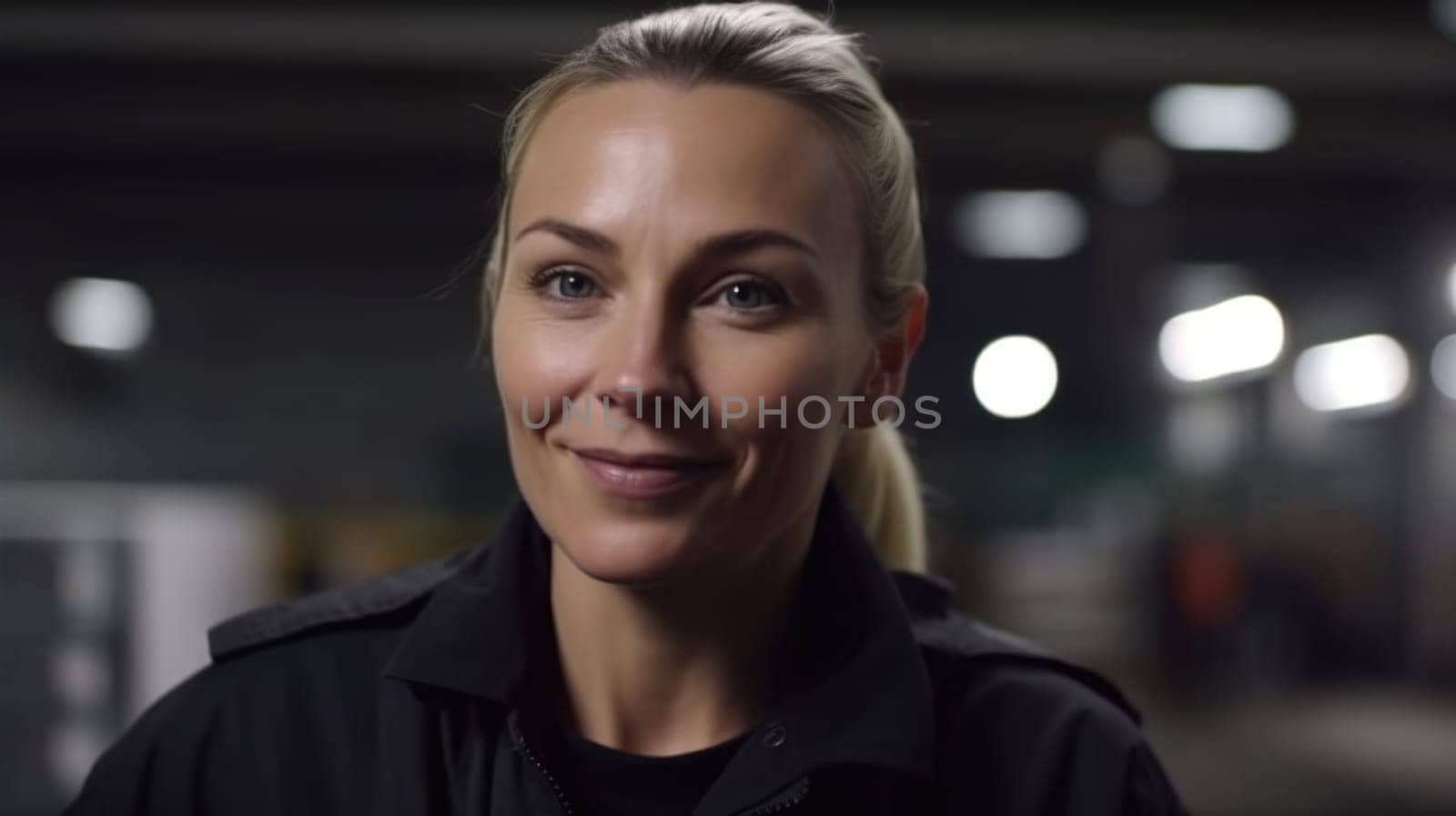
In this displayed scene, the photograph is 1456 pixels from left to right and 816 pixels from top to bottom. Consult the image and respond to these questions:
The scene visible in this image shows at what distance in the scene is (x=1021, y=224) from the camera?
4.08m

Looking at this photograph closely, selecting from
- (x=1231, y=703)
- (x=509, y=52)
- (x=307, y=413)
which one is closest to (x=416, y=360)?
(x=307, y=413)

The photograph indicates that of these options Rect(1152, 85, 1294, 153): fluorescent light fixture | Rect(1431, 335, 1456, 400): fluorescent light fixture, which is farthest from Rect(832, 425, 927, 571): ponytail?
Rect(1431, 335, 1456, 400): fluorescent light fixture

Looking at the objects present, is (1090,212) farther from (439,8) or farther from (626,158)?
(626,158)

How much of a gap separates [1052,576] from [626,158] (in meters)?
3.65

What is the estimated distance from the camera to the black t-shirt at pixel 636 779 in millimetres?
866

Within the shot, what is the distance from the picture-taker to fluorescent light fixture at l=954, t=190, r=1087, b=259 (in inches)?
156

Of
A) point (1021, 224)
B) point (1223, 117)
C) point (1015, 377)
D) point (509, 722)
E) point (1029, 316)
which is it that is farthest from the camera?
point (1021, 224)

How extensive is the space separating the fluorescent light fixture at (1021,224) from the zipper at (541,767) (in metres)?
3.24

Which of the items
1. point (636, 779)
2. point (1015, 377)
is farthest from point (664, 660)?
point (1015, 377)

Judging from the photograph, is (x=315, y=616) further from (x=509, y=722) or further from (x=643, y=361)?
(x=643, y=361)

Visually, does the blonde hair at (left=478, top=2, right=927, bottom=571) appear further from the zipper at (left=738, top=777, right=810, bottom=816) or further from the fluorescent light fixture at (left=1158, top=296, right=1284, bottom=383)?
the fluorescent light fixture at (left=1158, top=296, right=1284, bottom=383)

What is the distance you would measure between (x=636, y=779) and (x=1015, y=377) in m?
2.93

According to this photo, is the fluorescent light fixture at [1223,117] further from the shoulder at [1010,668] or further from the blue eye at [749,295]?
the blue eye at [749,295]

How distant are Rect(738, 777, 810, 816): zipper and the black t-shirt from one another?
49 millimetres
